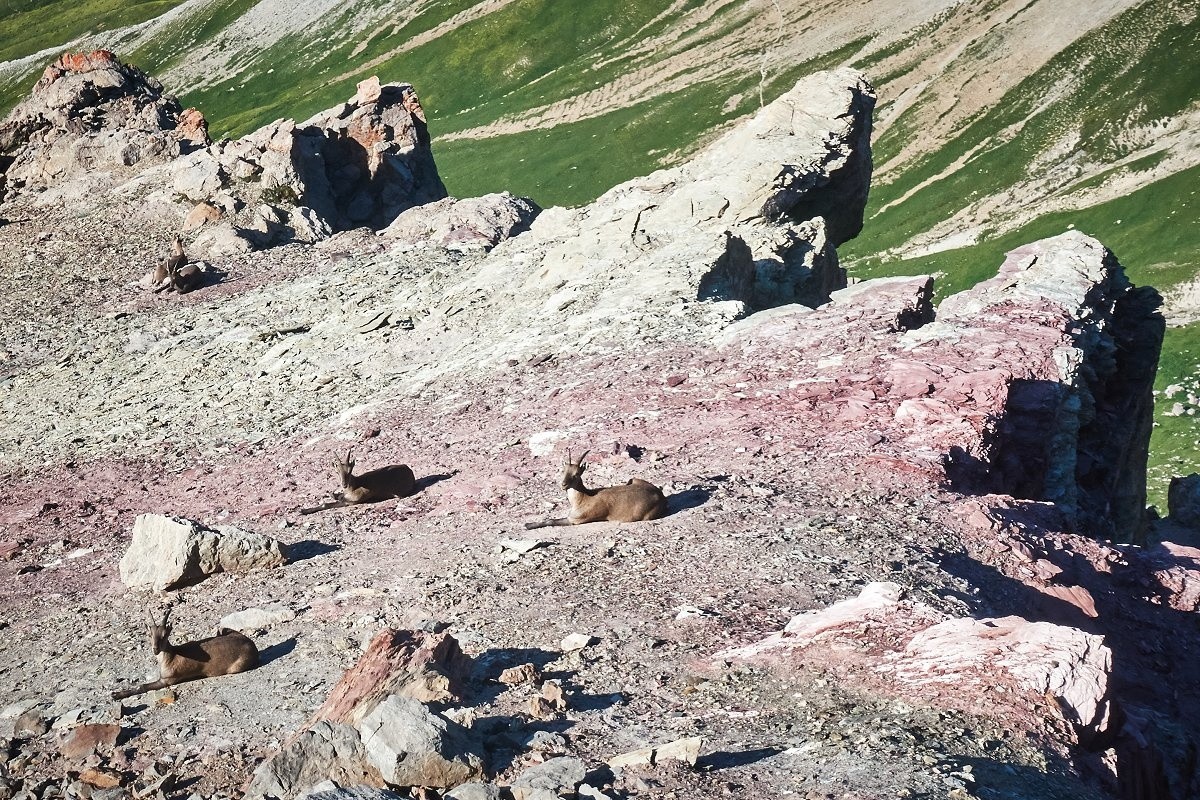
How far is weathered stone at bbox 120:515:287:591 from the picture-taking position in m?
18.2

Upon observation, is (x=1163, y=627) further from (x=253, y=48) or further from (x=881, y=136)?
(x=253, y=48)

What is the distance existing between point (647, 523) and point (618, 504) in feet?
1.70

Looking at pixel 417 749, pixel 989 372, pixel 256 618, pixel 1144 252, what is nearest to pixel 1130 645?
pixel 989 372

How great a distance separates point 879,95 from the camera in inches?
Result: 4513

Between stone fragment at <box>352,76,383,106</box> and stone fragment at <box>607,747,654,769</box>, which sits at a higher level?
stone fragment at <box>352,76,383,106</box>

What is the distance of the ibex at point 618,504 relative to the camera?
1736cm

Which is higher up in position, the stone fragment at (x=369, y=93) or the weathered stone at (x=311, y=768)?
the stone fragment at (x=369, y=93)

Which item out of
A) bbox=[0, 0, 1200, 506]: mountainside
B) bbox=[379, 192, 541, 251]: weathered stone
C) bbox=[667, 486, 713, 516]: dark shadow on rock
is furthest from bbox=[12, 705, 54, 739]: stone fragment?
bbox=[0, 0, 1200, 506]: mountainside

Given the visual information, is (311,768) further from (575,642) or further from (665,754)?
(575,642)

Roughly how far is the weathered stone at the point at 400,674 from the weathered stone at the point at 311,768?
0.95 m

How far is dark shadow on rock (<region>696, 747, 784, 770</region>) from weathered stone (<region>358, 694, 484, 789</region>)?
2.05m

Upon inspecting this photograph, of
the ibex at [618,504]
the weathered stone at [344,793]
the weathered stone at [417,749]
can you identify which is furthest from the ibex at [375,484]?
the weathered stone at [344,793]

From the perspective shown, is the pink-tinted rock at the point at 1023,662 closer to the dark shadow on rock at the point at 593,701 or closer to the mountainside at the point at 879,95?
the dark shadow on rock at the point at 593,701

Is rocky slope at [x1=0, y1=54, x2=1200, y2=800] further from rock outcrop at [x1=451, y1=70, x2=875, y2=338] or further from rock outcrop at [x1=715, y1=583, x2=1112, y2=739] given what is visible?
rock outcrop at [x1=451, y1=70, x2=875, y2=338]
